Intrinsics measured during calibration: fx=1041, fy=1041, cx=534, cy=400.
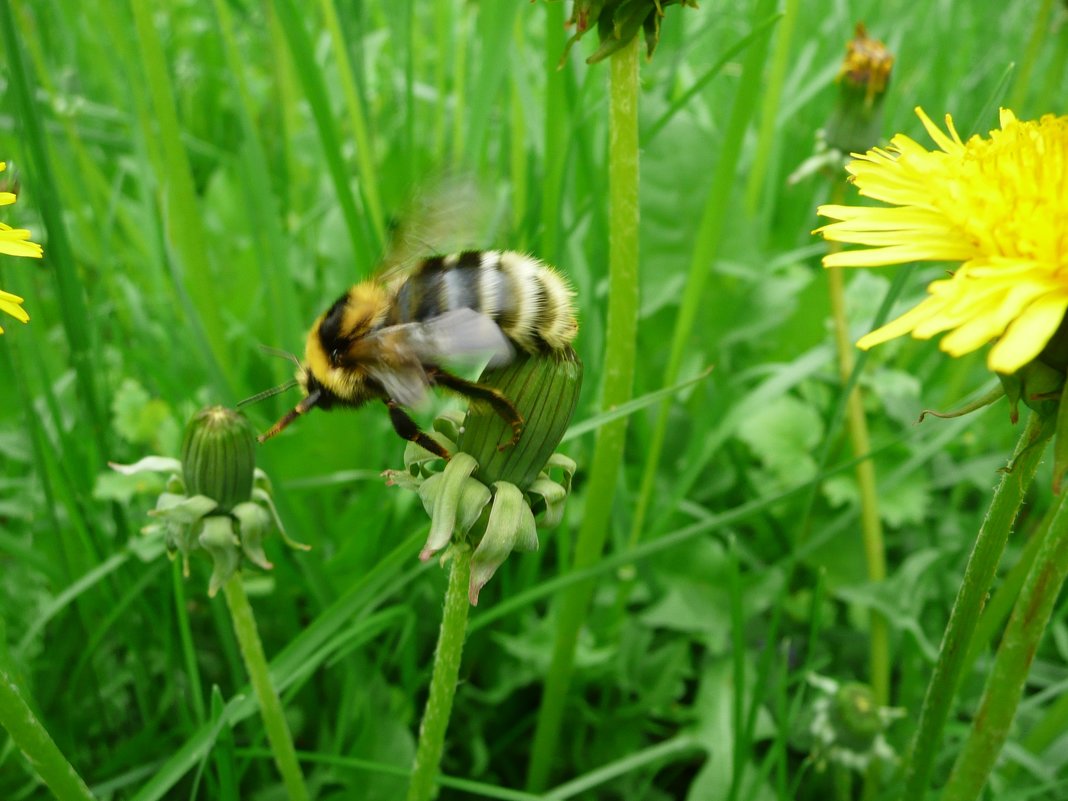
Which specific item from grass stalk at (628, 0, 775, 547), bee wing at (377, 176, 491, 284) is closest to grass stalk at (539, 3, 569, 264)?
grass stalk at (628, 0, 775, 547)

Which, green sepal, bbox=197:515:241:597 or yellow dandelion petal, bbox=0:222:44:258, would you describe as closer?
yellow dandelion petal, bbox=0:222:44:258

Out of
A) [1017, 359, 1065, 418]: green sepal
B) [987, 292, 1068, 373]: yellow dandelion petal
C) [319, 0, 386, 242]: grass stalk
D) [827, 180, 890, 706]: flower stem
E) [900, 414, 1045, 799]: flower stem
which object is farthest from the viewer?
[319, 0, 386, 242]: grass stalk

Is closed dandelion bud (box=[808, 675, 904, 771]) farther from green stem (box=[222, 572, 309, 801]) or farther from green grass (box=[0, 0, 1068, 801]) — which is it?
green stem (box=[222, 572, 309, 801])

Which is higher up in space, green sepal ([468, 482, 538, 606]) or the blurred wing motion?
the blurred wing motion

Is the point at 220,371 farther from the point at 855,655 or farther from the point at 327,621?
the point at 855,655

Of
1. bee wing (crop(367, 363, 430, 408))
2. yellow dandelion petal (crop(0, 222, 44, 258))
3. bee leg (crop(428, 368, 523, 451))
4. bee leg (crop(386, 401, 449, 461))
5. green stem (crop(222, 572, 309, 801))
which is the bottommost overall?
green stem (crop(222, 572, 309, 801))

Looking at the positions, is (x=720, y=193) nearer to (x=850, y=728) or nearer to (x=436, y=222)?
(x=436, y=222)

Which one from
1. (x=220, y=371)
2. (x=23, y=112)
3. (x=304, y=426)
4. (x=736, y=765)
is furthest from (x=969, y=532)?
(x=23, y=112)
